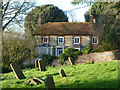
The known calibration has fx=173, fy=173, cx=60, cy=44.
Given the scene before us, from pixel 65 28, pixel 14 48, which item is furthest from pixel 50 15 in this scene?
pixel 14 48

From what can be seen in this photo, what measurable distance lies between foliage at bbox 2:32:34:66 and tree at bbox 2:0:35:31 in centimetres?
215

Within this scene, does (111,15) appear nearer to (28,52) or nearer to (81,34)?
(81,34)

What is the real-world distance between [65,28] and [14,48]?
6.77 metres

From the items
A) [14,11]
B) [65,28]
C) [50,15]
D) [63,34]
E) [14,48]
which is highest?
[14,11]

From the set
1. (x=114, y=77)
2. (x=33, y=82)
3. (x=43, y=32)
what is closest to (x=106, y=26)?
(x=43, y=32)

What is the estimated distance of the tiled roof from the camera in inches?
278

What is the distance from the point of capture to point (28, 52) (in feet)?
41.3

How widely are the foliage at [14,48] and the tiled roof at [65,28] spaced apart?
17.0ft

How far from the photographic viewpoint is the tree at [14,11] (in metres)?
9.67

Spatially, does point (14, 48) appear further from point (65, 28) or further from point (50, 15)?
point (65, 28)

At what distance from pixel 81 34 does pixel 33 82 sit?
3184mm

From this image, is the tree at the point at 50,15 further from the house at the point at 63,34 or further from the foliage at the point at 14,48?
the foliage at the point at 14,48

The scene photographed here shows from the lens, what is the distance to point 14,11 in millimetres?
10312

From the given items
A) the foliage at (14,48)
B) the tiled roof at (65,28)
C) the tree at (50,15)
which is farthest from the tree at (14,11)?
the tiled roof at (65,28)
